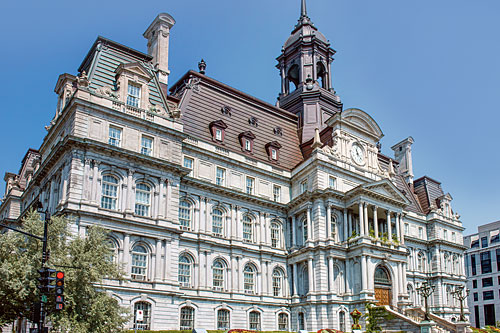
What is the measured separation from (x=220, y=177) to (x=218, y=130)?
4.87 metres

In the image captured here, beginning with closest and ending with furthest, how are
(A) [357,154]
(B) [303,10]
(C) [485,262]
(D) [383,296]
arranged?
(D) [383,296] < (A) [357,154] < (B) [303,10] < (C) [485,262]

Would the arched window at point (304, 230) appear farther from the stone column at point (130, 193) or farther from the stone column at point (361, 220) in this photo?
the stone column at point (130, 193)

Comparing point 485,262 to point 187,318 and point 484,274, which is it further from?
point 187,318

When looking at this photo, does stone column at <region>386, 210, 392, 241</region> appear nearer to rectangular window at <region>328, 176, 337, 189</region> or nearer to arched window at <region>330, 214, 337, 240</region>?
arched window at <region>330, 214, 337, 240</region>

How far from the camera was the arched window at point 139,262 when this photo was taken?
3862cm

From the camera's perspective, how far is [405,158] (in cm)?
7694

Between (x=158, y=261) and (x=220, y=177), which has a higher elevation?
(x=220, y=177)

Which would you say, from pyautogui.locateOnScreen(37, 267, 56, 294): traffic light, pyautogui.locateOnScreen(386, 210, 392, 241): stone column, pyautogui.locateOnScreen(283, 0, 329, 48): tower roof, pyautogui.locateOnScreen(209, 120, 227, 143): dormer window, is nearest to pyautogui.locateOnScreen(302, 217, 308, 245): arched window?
pyautogui.locateOnScreen(386, 210, 392, 241): stone column

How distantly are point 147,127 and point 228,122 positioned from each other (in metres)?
12.5

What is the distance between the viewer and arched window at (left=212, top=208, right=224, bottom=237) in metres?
47.5

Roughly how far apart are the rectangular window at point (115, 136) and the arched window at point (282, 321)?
23.1 metres

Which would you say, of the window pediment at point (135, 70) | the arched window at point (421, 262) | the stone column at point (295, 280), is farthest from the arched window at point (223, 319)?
the arched window at point (421, 262)

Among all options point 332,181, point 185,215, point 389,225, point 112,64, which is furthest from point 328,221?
point 112,64

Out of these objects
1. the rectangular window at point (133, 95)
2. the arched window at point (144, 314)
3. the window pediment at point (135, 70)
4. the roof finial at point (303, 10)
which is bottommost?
the arched window at point (144, 314)
